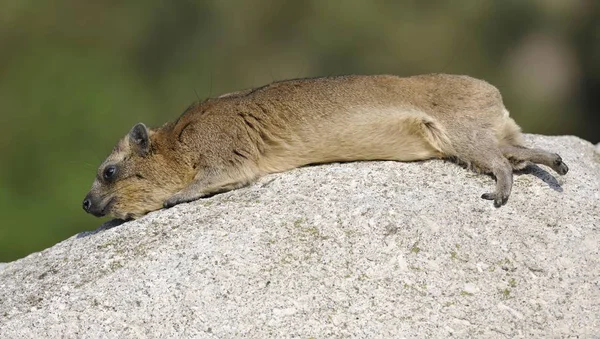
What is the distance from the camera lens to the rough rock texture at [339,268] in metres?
8.84

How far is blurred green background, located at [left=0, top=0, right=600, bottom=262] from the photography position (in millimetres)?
26922

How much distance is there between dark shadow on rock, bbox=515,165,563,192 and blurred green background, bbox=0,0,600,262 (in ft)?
54.8

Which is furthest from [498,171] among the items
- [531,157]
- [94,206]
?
[94,206]

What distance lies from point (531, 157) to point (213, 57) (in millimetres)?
20537

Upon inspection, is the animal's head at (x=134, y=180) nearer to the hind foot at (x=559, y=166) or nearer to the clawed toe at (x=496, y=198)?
the clawed toe at (x=496, y=198)

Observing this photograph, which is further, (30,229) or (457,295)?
(30,229)

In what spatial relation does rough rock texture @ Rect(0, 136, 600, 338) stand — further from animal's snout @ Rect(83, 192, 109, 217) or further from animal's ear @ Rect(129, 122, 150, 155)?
animal's ear @ Rect(129, 122, 150, 155)

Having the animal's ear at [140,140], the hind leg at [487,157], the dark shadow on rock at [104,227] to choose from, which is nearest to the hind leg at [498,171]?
the hind leg at [487,157]

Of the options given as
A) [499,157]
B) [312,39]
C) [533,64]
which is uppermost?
[499,157]

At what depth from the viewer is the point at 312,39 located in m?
30.1

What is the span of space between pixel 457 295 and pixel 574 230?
165cm

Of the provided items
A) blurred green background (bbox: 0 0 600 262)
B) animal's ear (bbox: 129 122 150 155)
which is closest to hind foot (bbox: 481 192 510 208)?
animal's ear (bbox: 129 122 150 155)

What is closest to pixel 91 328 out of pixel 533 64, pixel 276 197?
pixel 276 197

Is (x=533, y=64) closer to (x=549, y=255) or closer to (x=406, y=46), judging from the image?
(x=406, y=46)
